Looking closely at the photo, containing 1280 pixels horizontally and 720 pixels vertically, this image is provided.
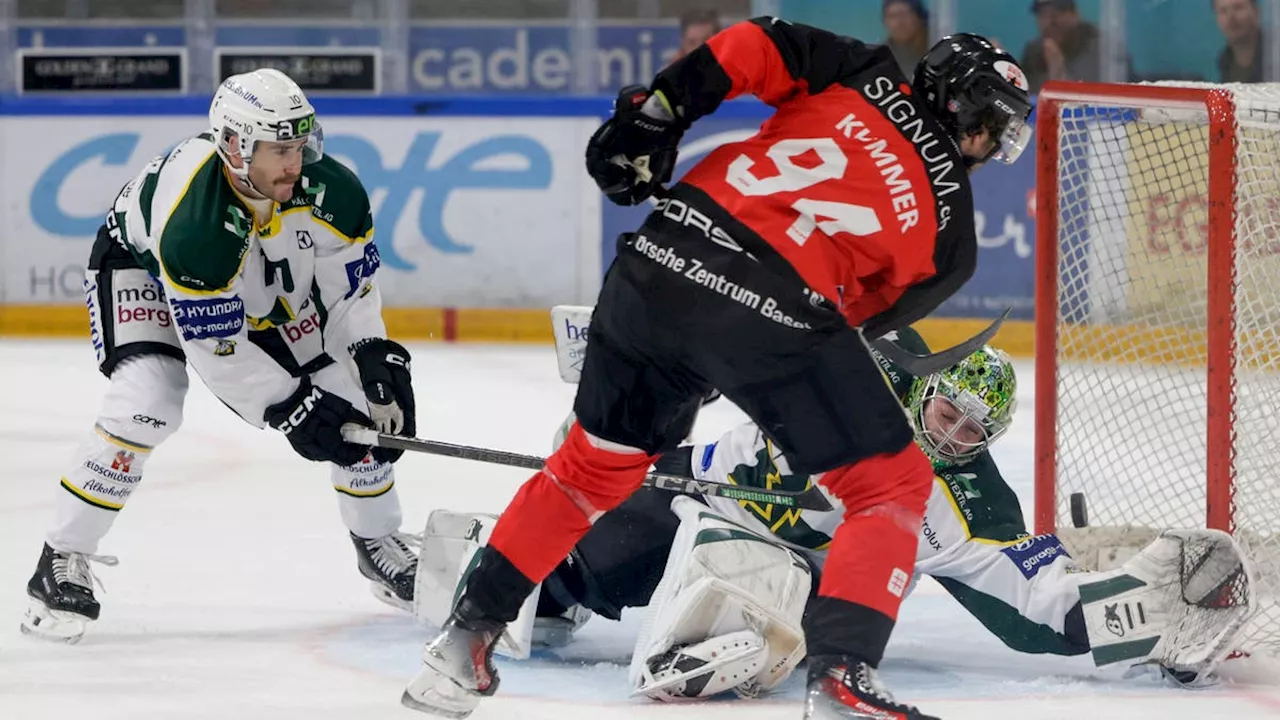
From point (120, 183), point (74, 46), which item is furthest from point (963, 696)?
point (74, 46)

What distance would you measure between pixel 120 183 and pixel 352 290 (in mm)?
3906

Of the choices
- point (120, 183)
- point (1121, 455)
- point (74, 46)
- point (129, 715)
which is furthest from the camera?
point (74, 46)

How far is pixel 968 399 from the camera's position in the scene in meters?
2.99

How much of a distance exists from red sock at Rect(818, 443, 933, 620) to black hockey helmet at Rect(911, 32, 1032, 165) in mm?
443

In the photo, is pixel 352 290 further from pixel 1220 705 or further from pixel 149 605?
pixel 1220 705

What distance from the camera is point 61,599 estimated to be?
10.6 feet

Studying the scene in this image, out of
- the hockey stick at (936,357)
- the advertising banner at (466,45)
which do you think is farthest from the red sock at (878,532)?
the advertising banner at (466,45)

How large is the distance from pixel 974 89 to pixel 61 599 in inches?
71.0

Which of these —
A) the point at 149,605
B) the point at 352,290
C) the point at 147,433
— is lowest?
the point at 149,605

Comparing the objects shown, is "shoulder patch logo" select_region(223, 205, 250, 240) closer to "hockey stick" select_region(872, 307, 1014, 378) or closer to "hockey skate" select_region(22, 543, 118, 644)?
"hockey skate" select_region(22, 543, 118, 644)

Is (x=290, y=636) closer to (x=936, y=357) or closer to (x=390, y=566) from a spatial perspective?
(x=390, y=566)

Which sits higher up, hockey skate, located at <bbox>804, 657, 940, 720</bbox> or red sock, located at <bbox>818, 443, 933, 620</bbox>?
red sock, located at <bbox>818, 443, 933, 620</bbox>

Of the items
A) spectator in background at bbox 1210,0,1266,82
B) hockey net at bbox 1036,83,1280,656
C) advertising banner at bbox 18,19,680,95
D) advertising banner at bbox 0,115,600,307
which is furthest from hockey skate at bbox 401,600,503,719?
spectator in background at bbox 1210,0,1266,82

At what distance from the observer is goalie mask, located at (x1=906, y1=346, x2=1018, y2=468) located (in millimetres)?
2996
